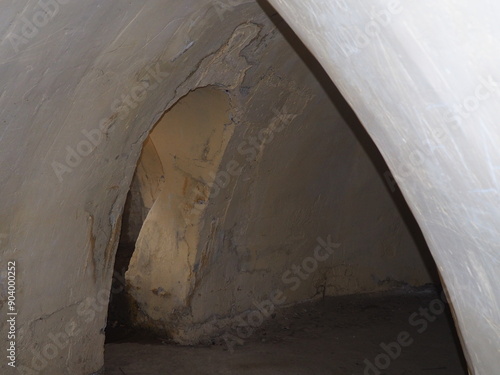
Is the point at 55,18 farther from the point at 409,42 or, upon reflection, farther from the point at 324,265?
the point at 324,265

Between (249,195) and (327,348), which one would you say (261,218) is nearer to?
(249,195)

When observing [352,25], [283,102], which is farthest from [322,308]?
[352,25]

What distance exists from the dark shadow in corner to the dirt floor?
0.85 m

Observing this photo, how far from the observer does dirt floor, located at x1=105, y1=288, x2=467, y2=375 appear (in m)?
5.12

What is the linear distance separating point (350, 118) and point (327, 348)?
2.09 metres

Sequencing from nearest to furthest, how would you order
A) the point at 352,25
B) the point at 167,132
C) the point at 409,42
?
1. the point at 409,42
2. the point at 352,25
3. the point at 167,132

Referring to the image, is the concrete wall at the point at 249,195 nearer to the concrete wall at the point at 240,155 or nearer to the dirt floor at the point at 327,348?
the concrete wall at the point at 240,155

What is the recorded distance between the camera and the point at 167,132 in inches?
219

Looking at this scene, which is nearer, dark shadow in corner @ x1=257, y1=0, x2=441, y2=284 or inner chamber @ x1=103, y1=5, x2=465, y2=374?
dark shadow in corner @ x1=257, y1=0, x2=441, y2=284

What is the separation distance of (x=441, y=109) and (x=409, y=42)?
0.17 meters

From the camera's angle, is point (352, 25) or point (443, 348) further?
point (443, 348)

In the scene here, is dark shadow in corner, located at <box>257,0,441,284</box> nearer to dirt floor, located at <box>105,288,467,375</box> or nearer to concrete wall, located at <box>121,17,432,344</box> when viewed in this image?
concrete wall, located at <box>121,17,432,344</box>

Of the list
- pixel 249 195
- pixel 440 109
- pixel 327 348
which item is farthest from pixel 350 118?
pixel 440 109

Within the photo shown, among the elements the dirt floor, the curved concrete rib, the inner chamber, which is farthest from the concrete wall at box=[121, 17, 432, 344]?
the curved concrete rib
